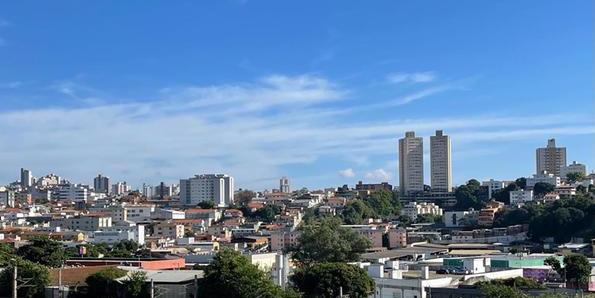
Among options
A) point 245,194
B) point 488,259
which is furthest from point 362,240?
point 245,194

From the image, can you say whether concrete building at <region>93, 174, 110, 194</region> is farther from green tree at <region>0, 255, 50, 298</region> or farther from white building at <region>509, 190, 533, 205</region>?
green tree at <region>0, 255, 50, 298</region>

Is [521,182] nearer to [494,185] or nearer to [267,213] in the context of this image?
[494,185]

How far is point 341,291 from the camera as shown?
14.6 m

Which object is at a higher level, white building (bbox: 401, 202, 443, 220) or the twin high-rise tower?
the twin high-rise tower

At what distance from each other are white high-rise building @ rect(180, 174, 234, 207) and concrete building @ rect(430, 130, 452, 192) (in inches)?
592

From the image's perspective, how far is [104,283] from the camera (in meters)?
14.8

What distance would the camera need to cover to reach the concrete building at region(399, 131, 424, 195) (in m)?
60.8

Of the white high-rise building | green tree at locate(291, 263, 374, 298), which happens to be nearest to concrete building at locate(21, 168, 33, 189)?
the white high-rise building

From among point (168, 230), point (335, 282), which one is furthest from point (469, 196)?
point (335, 282)

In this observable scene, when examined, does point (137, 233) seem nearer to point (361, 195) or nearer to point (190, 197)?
point (361, 195)

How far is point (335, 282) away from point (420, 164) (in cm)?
4597

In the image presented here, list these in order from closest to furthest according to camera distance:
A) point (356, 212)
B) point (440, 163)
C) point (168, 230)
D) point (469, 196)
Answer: point (168, 230) < point (356, 212) < point (469, 196) < point (440, 163)

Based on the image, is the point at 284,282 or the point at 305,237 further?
the point at 305,237

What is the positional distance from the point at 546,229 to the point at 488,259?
630 inches
